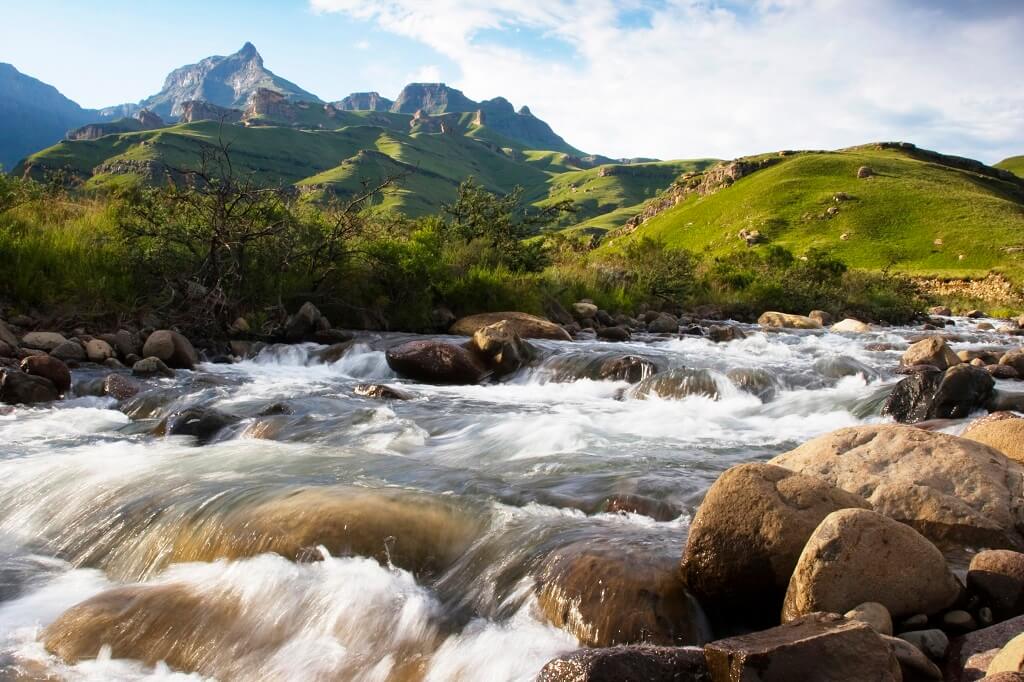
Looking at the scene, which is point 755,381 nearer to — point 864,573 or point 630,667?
point 864,573

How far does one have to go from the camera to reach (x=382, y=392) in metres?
11.6


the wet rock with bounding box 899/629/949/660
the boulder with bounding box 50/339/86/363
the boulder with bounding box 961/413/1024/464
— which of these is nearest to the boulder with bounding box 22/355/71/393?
the boulder with bounding box 50/339/86/363

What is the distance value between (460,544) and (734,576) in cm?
201

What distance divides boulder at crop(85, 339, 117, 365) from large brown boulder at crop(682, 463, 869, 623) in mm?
10990

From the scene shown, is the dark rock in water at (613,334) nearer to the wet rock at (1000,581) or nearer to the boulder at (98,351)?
the boulder at (98,351)

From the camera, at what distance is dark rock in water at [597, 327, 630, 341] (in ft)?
64.0

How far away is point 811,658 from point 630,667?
0.82m

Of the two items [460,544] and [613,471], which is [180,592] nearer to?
[460,544]

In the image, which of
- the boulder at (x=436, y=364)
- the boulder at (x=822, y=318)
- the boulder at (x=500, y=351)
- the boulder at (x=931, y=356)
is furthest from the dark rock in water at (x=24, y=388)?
the boulder at (x=822, y=318)

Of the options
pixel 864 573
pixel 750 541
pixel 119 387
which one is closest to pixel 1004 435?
pixel 864 573

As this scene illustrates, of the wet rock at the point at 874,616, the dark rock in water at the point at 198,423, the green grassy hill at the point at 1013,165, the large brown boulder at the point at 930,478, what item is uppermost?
the green grassy hill at the point at 1013,165

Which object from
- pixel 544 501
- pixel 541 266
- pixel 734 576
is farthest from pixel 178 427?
pixel 541 266

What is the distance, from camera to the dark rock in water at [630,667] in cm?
345

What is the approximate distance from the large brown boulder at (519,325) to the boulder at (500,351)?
8.46 feet
